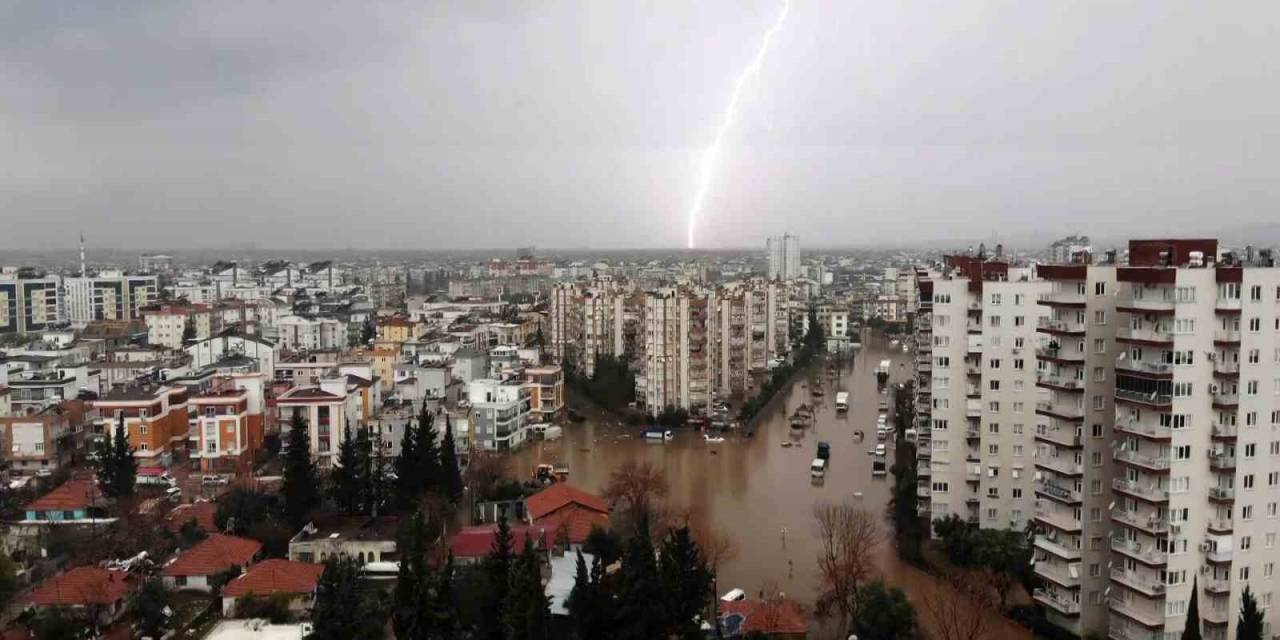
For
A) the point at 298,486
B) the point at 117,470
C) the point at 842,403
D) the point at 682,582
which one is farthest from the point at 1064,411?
the point at 842,403

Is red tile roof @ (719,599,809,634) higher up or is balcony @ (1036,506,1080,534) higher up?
balcony @ (1036,506,1080,534)

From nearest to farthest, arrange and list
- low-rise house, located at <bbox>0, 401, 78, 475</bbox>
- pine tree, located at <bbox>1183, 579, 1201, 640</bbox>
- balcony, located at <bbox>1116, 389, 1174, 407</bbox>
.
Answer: pine tree, located at <bbox>1183, 579, 1201, 640</bbox>
balcony, located at <bbox>1116, 389, 1174, 407</bbox>
low-rise house, located at <bbox>0, 401, 78, 475</bbox>

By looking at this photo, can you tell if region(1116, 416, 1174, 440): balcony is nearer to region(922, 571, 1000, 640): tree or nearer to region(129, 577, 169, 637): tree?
region(922, 571, 1000, 640): tree

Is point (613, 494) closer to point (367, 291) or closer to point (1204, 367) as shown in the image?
point (1204, 367)

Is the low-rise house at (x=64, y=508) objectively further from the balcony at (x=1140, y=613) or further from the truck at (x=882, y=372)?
the truck at (x=882, y=372)

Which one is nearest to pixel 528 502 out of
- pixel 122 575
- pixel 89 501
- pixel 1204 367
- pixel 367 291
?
pixel 122 575

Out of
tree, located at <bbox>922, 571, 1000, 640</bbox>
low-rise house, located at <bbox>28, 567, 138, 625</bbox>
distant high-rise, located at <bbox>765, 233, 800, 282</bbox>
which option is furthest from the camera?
distant high-rise, located at <bbox>765, 233, 800, 282</bbox>

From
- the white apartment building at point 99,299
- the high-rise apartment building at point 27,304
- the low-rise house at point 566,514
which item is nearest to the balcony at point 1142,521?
the low-rise house at point 566,514

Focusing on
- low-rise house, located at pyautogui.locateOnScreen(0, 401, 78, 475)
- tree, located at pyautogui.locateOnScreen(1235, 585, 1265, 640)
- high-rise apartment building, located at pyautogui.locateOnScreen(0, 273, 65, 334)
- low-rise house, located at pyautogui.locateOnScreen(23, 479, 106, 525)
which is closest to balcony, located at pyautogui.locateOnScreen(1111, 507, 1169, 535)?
tree, located at pyautogui.locateOnScreen(1235, 585, 1265, 640)
